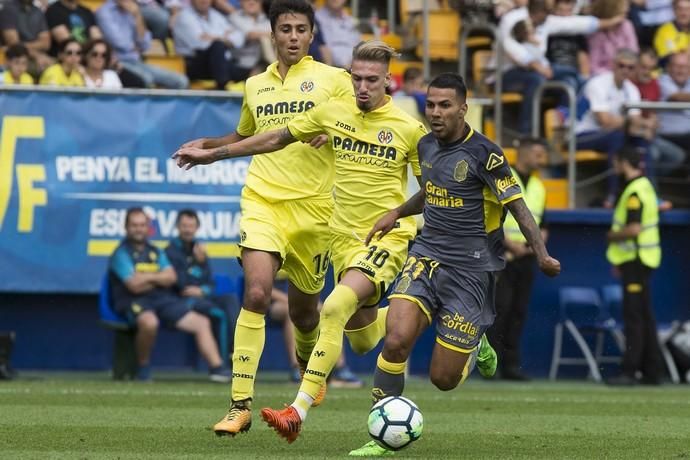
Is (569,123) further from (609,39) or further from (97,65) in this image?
(97,65)

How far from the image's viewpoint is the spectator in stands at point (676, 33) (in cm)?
1912

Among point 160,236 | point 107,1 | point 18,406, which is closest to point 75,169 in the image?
point 160,236

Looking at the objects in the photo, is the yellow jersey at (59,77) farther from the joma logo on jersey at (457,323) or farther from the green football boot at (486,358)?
the joma logo on jersey at (457,323)

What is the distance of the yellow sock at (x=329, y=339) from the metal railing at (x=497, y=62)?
8.19 metres

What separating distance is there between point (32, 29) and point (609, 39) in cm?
715

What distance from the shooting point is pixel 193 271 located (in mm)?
15203

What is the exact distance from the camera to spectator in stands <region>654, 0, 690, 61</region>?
19.1 metres

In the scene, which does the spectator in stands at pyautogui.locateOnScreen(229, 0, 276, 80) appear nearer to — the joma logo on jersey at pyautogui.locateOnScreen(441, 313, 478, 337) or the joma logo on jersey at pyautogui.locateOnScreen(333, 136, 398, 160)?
the joma logo on jersey at pyautogui.locateOnScreen(333, 136, 398, 160)

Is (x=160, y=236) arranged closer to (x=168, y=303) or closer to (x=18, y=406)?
(x=168, y=303)

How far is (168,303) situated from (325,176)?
5.45 m

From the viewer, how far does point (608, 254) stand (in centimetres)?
1570

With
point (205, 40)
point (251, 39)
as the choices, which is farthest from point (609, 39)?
point (205, 40)

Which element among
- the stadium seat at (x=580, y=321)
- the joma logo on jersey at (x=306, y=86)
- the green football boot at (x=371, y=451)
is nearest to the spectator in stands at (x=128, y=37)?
the stadium seat at (x=580, y=321)

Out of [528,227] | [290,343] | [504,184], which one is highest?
[504,184]
